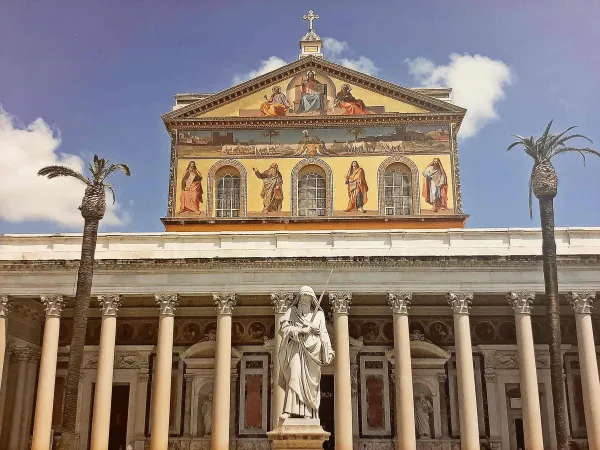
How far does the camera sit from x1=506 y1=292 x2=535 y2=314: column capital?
25453 millimetres

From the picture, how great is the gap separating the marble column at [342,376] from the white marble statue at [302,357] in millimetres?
13599

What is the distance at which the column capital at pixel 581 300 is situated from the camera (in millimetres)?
25312

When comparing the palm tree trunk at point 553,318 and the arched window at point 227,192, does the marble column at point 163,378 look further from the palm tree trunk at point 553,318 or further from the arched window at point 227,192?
the palm tree trunk at point 553,318

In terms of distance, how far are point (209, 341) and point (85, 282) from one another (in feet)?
23.8

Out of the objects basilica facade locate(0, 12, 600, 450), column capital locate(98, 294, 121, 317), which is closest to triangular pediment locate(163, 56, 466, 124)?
basilica facade locate(0, 12, 600, 450)

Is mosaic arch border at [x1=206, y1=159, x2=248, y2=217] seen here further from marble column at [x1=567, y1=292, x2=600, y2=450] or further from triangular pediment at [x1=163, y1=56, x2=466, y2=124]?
marble column at [x1=567, y1=292, x2=600, y2=450]

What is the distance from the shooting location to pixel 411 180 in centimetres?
3194

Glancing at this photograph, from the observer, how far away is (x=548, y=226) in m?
24.1

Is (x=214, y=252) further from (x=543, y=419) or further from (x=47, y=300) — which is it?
(x=543, y=419)

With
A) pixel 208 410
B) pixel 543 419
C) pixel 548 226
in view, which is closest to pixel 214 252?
pixel 208 410

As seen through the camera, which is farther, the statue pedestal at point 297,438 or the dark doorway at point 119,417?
the dark doorway at point 119,417

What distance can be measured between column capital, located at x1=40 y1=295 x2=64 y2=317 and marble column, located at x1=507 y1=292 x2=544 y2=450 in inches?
639

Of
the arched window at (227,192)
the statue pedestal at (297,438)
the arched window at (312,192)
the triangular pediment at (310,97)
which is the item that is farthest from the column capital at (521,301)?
the statue pedestal at (297,438)

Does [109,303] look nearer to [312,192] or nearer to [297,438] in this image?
[312,192]
